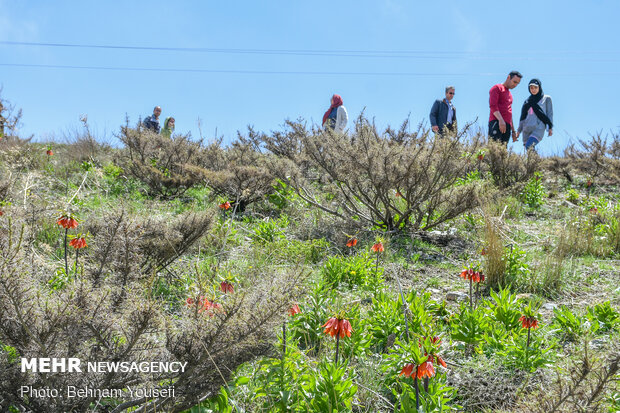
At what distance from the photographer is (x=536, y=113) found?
33.2 feet

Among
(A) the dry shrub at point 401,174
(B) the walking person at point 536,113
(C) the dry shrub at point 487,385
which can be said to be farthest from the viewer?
(B) the walking person at point 536,113

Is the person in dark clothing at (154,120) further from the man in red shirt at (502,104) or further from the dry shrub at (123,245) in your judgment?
the dry shrub at (123,245)

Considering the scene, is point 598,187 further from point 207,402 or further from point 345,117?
point 207,402

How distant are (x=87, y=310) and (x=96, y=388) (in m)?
0.31

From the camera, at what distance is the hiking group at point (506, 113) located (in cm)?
973

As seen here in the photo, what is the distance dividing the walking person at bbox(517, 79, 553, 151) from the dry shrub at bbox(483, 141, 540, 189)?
5.18 ft

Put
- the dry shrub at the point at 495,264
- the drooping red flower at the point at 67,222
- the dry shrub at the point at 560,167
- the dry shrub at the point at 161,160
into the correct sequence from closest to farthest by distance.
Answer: the drooping red flower at the point at 67,222 < the dry shrub at the point at 495,264 < the dry shrub at the point at 161,160 < the dry shrub at the point at 560,167

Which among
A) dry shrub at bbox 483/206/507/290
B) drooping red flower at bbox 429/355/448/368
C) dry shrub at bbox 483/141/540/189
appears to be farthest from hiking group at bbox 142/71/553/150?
drooping red flower at bbox 429/355/448/368

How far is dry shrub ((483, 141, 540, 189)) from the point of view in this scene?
865 centimetres

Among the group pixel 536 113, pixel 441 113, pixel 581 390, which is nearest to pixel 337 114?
pixel 441 113

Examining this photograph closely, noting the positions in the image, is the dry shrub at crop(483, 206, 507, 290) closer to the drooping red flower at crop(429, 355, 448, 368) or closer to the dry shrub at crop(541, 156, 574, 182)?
the drooping red flower at crop(429, 355, 448, 368)

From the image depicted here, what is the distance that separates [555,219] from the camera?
7039mm

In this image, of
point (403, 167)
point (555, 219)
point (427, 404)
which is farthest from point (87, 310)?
point (555, 219)

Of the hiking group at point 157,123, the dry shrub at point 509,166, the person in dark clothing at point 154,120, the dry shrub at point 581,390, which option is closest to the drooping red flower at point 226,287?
the dry shrub at point 581,390
